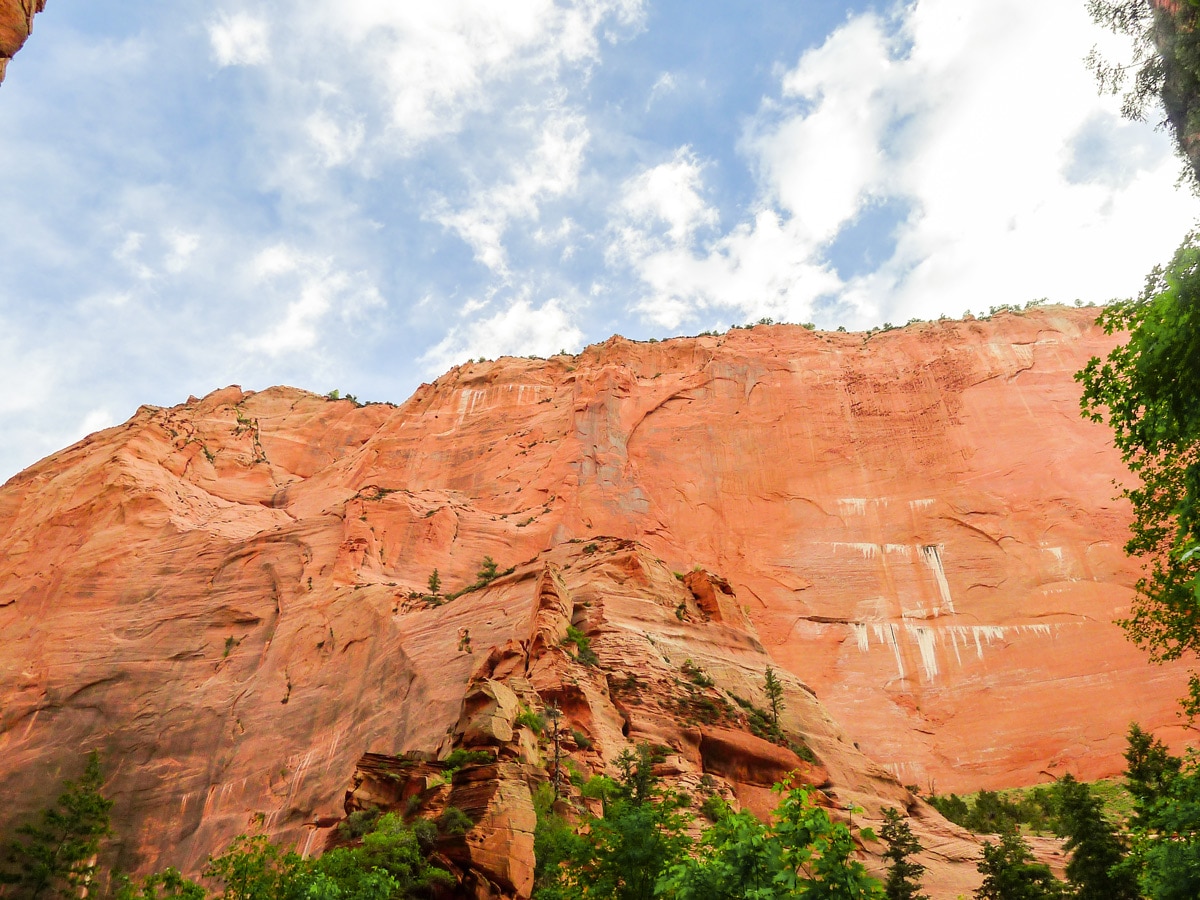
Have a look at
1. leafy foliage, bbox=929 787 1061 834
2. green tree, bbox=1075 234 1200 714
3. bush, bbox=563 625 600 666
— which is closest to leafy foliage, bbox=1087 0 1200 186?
green tree, bbox=1075 234 1200 714

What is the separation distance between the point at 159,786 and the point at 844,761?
93.8 feet

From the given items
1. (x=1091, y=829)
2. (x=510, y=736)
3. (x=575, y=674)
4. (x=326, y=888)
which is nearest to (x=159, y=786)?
(x=575, y=674)

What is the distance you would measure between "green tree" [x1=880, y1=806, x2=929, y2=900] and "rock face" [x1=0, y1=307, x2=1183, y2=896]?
2081 mm

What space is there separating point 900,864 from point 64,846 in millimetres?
31427

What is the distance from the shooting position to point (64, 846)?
36188 mm

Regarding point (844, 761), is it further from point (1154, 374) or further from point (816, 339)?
point (816, 339)

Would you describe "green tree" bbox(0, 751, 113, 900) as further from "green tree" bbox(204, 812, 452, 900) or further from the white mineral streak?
the white mineral streak

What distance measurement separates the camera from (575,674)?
29750mm

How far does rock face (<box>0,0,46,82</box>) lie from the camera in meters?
8.76

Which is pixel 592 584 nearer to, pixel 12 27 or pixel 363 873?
pixel 363 873

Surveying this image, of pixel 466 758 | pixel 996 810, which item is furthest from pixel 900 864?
pixel 996 810

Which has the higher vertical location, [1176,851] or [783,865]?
[1176,851]

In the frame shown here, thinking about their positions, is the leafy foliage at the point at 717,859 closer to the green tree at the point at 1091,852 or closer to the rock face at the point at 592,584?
the rock face at the point at 592,584

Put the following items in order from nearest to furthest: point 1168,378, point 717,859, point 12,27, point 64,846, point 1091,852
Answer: point 12,27
point 1168,378
point 717,859
point 1091,852
point 64,846
